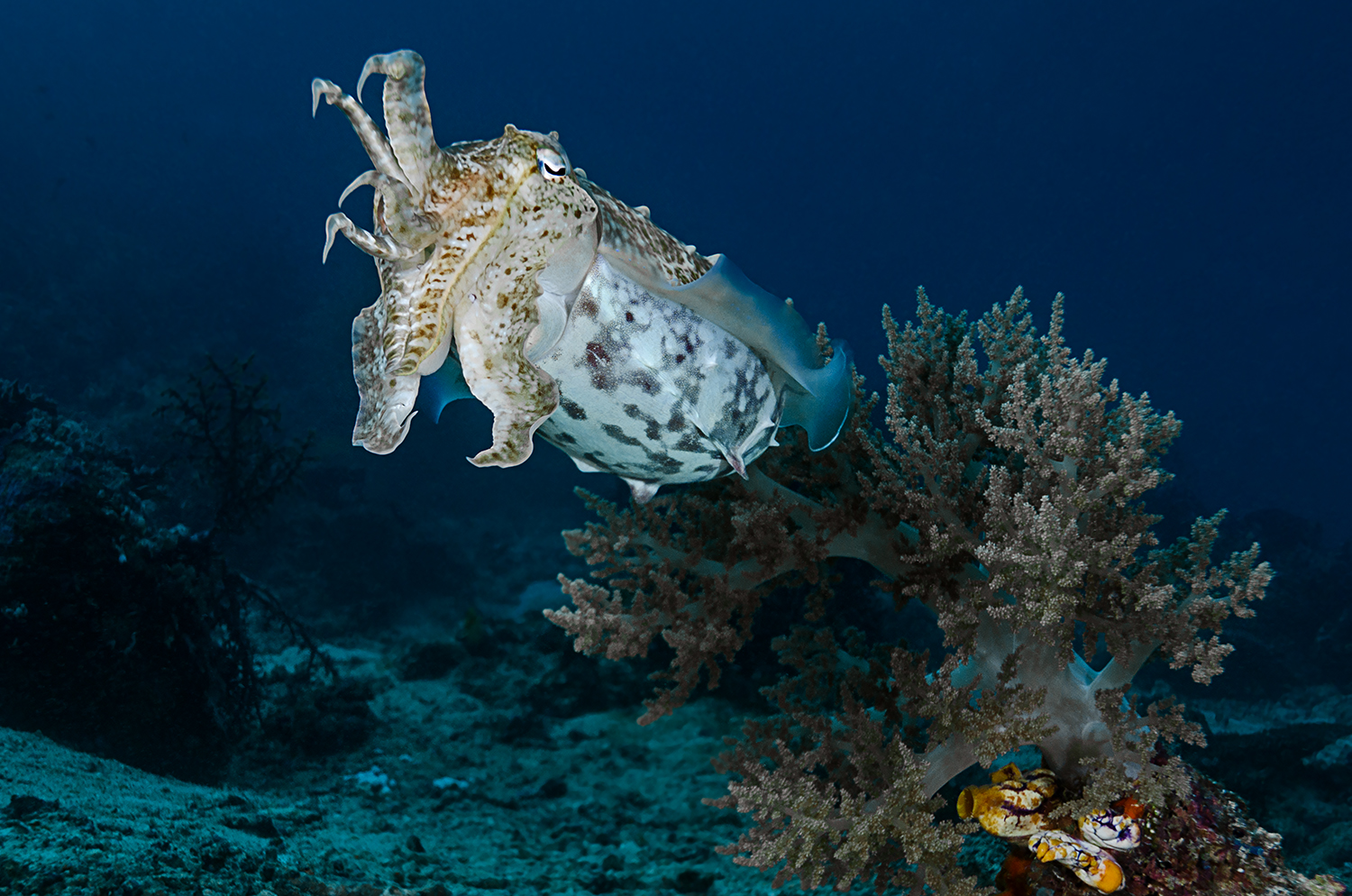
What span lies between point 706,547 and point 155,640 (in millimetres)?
4369

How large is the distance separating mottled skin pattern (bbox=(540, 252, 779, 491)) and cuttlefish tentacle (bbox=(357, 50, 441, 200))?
0.45 meters

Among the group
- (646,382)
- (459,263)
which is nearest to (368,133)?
(459,263)

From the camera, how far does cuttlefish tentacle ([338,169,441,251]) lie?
1.27 metres

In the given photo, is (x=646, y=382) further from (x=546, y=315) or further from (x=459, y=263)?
(x=459, y=263)

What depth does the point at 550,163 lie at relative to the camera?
1.44 m

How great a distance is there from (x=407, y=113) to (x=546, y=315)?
0.49 meters

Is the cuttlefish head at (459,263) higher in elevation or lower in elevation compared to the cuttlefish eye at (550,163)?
lower

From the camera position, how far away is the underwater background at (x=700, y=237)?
1023 cm

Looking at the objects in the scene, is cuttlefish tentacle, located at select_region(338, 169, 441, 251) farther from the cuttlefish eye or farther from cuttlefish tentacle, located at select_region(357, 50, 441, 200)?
the cuttlefish eye

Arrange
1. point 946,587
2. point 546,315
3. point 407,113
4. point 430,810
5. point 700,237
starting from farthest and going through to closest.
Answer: point 700,237, point 430,810, point 946,587, point 546,315, point 407,113

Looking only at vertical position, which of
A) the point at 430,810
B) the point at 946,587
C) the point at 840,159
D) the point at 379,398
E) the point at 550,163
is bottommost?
the point at 430,810

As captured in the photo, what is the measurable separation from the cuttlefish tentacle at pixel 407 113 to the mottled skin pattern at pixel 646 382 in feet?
1.49

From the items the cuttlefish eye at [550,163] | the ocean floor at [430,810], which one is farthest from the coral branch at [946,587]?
the cuttlefish eye at [550,163]

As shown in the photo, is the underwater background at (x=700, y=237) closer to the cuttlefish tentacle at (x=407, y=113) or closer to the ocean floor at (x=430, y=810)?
the ocean floor at (x=430, y=810)
